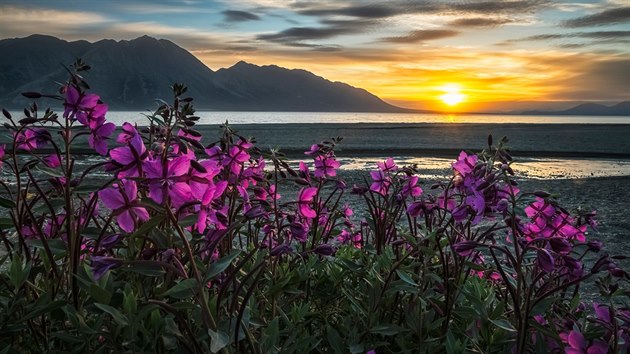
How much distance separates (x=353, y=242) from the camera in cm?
394

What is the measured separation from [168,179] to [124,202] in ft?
0.64

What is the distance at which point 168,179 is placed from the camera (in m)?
1.30

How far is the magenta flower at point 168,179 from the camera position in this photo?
1.29 metres

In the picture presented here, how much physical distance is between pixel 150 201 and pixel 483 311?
1142 mm

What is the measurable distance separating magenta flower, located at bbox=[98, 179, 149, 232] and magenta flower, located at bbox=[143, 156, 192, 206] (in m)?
0.11

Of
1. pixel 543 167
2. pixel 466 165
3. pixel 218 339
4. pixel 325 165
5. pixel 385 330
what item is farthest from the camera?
pixel 543 167

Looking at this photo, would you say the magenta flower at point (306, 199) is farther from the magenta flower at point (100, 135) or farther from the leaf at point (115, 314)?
the leaf at point (115, 314)

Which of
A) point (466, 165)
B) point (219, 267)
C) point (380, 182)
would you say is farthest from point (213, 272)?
point (380, 182)

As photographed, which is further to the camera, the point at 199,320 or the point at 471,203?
the point at 471,203

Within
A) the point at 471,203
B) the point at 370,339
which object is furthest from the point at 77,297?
the point at 471,203

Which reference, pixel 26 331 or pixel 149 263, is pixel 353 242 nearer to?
pixel 26 331

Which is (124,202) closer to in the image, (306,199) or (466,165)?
(306,199)

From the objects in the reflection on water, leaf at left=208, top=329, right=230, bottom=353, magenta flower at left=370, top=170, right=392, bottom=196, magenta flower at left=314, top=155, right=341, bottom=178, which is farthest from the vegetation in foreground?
the reflection on water

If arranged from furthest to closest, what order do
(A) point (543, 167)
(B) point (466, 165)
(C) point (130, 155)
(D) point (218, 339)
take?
1. (A) point (543, 167)
2. (B) point (466, 165)
3. (C) point (130, 155)
4. (D) point (218, 339)
